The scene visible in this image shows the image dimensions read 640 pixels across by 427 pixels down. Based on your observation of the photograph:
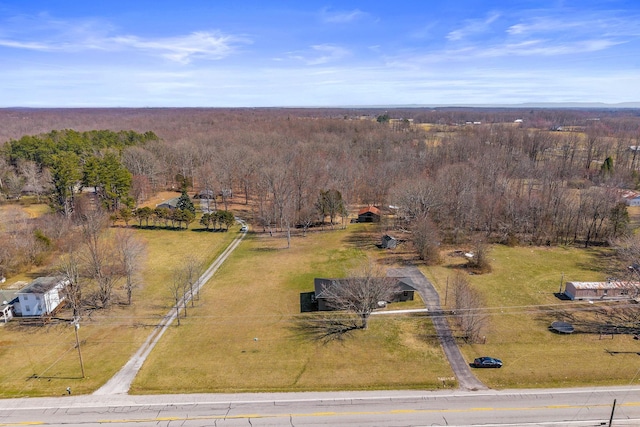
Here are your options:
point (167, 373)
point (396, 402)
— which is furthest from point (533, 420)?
point (167, 373)

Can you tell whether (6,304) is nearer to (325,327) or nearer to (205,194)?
(325,327)

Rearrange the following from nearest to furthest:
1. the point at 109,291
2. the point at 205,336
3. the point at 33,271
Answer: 1. the point at 205,336
2. the point at 109,291
3. the point at 33,271

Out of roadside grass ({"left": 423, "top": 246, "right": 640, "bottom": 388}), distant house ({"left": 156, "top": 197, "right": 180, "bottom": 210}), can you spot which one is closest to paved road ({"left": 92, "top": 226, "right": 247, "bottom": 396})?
roadside grass ({"left": 423, "top": 246, "right": 640, "bottom": 388})

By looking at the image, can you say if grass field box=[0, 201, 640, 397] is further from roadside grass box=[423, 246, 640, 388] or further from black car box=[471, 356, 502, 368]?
black car box=[471, 356, 502, 368]

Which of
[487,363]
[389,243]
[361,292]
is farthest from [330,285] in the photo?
[389,243]

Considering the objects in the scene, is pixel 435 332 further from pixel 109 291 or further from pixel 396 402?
pixel 109 291
